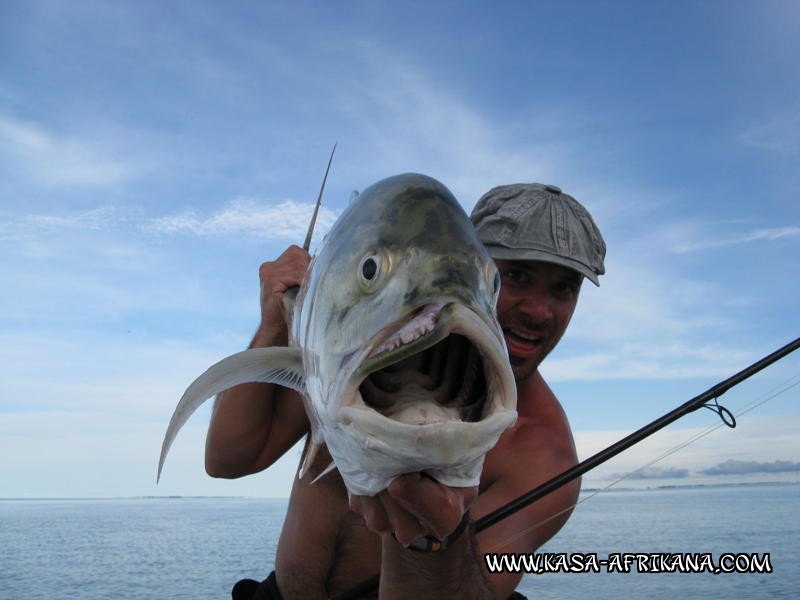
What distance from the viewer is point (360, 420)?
121cm

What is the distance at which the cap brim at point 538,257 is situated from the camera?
301cm

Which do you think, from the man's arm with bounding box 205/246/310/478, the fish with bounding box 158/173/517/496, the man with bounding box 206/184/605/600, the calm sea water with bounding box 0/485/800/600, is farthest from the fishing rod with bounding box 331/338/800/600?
the calm sea water with bounding box 0/485/800/600

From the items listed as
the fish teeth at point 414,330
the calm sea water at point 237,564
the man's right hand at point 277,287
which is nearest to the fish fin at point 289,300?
the man's right hand at point 277,287

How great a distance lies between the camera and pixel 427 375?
4.79 feet

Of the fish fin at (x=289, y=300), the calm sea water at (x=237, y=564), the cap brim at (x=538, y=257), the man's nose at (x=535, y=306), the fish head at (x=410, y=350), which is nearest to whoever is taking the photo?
the fish head at (x=410, y=350)

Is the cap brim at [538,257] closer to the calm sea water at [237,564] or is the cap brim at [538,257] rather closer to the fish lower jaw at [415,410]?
the fish lower jaw at [415,410]

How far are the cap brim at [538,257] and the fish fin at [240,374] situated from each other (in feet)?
4.59

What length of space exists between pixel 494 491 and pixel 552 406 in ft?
2.46

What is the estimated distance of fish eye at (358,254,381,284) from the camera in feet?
4.76

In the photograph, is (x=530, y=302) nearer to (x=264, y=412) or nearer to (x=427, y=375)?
(x=264, y=412)

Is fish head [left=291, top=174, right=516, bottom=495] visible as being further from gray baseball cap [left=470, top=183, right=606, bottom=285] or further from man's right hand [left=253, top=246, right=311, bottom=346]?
gray baseball cap [left=470, top=183, right=606, bottom=285]

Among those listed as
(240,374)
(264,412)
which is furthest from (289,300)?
(240,374)

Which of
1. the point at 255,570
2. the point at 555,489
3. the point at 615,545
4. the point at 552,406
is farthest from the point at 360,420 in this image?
the point at 615,545

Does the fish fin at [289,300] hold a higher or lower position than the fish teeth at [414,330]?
higher
